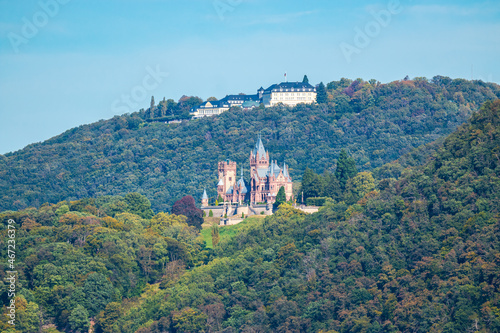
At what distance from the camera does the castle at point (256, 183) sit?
112 m

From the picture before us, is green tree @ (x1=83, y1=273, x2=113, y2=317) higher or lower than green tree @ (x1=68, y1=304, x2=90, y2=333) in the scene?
higher

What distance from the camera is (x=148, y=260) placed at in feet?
328

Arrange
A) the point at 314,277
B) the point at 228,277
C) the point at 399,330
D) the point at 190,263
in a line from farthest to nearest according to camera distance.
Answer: the point at 190,263 → the point at 228,277 → the point at 314,277 → the point at 399,330

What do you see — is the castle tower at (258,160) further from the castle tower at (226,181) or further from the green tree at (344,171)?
the green tree at (344,171)

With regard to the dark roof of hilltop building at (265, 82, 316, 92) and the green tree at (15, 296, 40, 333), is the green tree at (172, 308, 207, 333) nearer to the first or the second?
the green tree at (15, 296, 40, 333)

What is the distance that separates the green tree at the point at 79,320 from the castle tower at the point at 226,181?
31.2 meters

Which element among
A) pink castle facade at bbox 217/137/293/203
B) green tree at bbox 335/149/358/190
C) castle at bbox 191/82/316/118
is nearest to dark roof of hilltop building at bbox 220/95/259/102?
castle at bbox 191/82/316/118

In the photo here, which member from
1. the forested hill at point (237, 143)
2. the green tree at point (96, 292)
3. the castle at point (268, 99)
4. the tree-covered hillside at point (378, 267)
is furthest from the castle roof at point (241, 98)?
the green tree at point (96, 292)

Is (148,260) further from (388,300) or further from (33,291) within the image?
(388,300)

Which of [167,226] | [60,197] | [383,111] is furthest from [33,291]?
[383,111]

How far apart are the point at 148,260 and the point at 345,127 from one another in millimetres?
70922

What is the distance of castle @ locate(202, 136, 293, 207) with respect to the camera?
112 meters

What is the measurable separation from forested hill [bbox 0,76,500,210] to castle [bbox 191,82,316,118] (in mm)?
4402

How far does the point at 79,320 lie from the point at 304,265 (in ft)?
69.1
